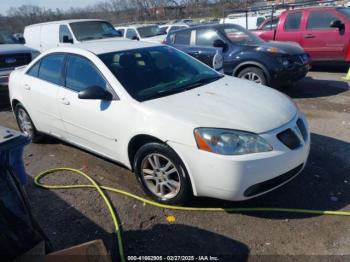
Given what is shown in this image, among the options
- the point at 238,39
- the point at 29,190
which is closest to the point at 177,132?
the point at 29,190

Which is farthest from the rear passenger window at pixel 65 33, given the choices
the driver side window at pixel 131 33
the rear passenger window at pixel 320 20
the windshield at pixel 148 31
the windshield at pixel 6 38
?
the rear passenger window at pixel 320 20

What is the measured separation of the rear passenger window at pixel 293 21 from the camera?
9594 mm

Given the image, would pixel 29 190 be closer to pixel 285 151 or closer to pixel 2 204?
pixel 2 204

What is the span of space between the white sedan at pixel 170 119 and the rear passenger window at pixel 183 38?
3.78m

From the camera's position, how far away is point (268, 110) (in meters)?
3.30

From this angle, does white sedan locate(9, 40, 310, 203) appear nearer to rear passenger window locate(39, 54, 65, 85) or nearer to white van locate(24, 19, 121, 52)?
rear passenger window locate(39, 54, 65, 85)

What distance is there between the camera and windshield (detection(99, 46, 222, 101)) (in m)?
3.66

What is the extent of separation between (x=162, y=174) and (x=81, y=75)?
1.63 m

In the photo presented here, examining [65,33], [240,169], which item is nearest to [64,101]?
[240,169]

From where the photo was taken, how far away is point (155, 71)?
398 centimetres

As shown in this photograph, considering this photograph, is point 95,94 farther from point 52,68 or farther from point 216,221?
point 216,221

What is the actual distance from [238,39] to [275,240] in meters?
5.73

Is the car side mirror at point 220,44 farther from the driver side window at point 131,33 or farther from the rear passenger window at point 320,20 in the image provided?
the driver side window at point 131,33

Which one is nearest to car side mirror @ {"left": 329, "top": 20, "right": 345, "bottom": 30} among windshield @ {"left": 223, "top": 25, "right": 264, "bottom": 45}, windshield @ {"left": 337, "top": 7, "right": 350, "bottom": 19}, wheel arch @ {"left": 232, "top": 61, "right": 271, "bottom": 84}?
windshield @ {"left": 337, "top": 7, "right": 350, "bottom": 19}
